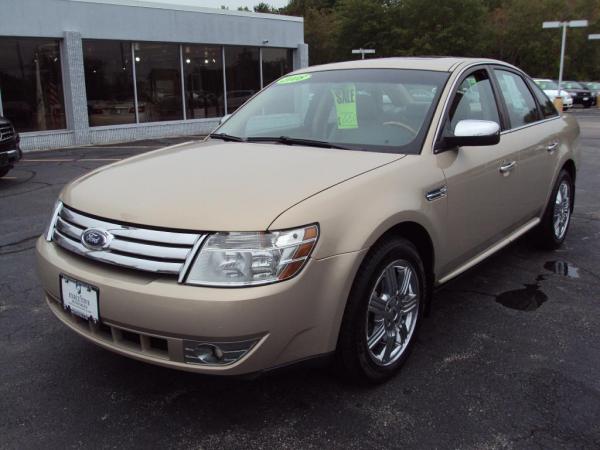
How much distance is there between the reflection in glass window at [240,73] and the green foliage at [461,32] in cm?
2501

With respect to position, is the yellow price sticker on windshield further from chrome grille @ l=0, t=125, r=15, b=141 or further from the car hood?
chrome grille @ l=0, t=125, r=15, b=141

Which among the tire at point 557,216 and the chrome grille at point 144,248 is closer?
the chrome grille at point 144,248

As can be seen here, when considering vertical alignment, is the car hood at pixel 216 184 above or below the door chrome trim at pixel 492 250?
above

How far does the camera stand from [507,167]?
3865 millimetres

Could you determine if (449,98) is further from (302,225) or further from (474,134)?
(302,225)

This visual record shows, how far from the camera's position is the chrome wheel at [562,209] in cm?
505

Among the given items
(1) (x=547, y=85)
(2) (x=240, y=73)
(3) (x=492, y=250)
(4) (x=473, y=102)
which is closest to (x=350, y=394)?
(3) (x=492, y=250)

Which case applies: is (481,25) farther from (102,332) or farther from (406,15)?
(102,332)

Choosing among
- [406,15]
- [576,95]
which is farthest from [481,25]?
[576,95]

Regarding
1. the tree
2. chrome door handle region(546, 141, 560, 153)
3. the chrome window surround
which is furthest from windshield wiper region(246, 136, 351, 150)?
the tree

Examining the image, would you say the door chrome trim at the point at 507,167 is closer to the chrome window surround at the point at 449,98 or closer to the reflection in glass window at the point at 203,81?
the chrome window surround at the point at 449,98

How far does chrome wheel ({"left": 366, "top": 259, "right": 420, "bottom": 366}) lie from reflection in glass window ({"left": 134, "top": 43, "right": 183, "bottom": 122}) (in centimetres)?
1545

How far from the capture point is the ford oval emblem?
253 centimetres

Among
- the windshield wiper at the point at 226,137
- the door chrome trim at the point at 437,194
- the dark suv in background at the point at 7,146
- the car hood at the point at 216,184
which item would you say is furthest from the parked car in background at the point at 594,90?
the car hood at the point at 216,184
